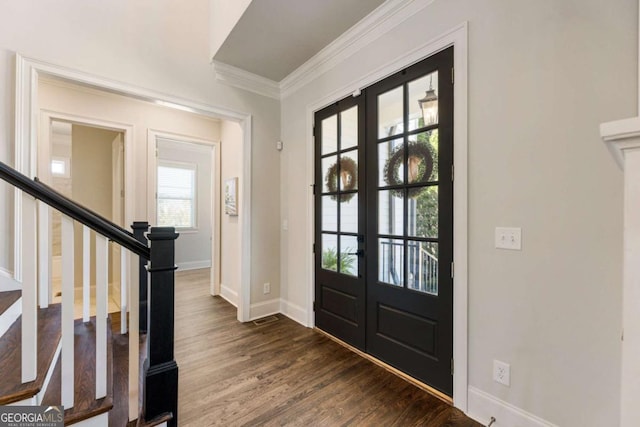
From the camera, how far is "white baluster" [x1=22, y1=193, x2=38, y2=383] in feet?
3.69

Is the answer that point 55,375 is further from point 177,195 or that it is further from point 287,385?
point 177,195

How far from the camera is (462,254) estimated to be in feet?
5.62

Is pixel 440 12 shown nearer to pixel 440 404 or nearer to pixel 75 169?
pixel 440 404

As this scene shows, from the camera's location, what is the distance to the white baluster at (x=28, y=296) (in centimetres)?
112

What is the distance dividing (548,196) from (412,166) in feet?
2.72

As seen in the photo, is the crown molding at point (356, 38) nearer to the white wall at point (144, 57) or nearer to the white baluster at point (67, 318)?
the white wall at point (144, 57)

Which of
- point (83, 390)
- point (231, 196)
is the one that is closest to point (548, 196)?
point (83, 390)

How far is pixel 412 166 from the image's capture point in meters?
2.01

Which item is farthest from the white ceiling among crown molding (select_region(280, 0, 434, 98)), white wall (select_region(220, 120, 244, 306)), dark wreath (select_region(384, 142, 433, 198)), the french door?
dark wreath (select_region(384, 142, 433, 198))

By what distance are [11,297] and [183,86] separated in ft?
7.05

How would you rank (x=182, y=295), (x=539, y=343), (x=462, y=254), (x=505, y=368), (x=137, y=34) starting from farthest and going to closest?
(x=182, y=295) → (x=137, y=34) → (x=462, y=254) → (x=505, y=368) → (x=539, y=343)

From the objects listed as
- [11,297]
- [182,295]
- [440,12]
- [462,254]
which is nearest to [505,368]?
[462,254]

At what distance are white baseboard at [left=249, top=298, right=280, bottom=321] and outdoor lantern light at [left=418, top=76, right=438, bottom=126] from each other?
260cm

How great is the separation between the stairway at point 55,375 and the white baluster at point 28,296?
8 cm
